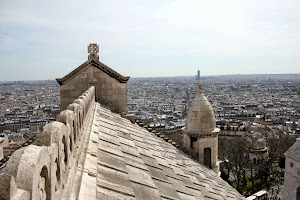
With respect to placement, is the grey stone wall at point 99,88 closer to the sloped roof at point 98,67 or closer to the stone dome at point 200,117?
the sloped roof at point 98,67

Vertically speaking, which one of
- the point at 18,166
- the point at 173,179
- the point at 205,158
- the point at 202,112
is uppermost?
the point at 18,166

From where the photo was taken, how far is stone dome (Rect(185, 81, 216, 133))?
43.4ft

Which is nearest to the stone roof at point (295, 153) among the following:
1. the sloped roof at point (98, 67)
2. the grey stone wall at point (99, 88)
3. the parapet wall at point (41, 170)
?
the grey stone wall at point (99, 88)

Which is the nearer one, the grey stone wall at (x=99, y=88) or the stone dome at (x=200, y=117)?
the stone dome at (x=200, y=117)

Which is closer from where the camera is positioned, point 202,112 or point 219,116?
point 202,112

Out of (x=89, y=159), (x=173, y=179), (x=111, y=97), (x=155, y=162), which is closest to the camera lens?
(x=89, y=159)

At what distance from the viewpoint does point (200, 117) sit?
13.2 metres

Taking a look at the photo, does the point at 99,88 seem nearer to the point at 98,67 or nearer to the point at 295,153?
the point at 98,67

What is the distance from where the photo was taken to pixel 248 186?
37250mm

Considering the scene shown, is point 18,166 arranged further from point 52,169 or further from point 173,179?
point 173,179

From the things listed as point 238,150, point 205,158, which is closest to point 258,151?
point 238,150

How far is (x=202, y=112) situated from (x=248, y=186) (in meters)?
27.6

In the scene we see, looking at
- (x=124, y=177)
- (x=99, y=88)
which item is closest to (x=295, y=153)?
(x=99, y=88)

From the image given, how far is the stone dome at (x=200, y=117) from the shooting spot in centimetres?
1322
